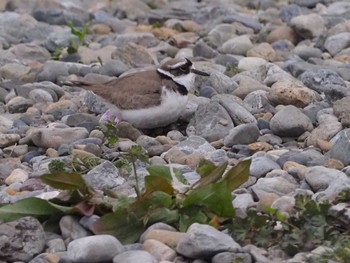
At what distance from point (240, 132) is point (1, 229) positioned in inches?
102

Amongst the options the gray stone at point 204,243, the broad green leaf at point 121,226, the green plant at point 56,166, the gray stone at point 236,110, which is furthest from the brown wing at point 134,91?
the gray stone at point 204,243

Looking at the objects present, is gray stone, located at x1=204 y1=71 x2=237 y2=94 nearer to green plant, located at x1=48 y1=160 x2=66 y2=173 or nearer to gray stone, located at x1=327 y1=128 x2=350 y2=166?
gray stone, located at x1=327 y1=128 x2=350 y2=166

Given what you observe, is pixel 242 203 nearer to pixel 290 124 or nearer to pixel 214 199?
pixel 214 199

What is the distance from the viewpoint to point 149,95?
313 inches

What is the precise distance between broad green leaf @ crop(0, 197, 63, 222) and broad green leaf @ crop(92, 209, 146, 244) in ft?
0.98

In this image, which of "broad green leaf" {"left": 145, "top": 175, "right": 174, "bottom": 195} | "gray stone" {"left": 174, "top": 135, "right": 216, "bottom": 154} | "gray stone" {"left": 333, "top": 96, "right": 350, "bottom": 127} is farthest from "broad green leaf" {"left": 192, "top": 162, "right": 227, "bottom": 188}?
"gray stone" {"left": 333, "top": 96, "right": 350, "bottom": 127}

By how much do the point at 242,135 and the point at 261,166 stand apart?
898 millimetres

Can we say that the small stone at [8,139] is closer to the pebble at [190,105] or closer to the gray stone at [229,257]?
the pebble at [190,105]

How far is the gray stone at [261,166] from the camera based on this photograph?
6.37 metres

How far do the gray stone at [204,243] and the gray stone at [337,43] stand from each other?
229 inches

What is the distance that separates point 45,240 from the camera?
5242mm

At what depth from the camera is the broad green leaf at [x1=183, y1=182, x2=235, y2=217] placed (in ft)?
17.5

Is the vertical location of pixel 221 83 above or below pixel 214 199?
below

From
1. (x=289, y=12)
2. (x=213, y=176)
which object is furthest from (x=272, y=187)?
(x=289, y=12)
